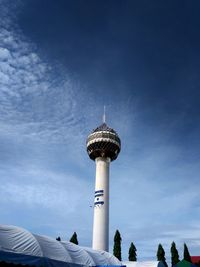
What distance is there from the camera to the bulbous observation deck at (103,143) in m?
78.5

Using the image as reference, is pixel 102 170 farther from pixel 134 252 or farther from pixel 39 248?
pixel 39 248

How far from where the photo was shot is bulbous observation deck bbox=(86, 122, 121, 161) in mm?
78500

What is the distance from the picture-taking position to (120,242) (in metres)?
90.4

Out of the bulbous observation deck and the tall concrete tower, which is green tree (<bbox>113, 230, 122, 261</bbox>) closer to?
the tall concrete tower

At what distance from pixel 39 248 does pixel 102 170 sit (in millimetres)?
52438

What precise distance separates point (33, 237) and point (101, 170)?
51980 mm

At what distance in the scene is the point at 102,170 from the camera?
76375 millimetres

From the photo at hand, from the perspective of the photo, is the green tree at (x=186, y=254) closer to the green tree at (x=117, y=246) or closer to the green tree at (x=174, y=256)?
the green tree at (x=174, y=256)

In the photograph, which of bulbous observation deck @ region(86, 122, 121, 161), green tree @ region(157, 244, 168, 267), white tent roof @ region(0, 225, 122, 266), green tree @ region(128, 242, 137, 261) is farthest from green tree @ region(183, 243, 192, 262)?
white tent roof @ region(0, 225, 122, 266)

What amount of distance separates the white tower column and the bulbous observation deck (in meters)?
2.70

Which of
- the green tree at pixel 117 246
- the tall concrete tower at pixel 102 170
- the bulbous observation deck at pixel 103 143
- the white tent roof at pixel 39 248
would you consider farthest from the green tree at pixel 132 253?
the white tent roof at pixel 39 248

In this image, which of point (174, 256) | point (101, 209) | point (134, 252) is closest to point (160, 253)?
point (174, 256)

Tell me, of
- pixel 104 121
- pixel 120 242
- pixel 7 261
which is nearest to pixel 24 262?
pixel 7 261

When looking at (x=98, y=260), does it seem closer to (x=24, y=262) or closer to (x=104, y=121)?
(x=24, y=262)
